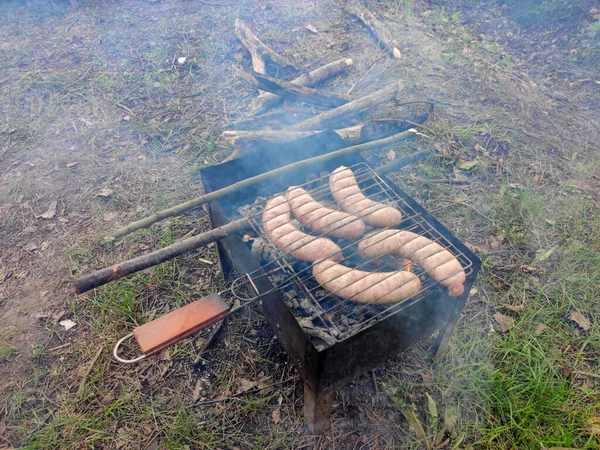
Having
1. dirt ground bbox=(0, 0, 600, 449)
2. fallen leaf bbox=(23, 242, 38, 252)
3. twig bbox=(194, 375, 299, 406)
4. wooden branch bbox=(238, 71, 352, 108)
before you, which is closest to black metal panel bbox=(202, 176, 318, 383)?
twig bbox=(194, 375, 299, 406)

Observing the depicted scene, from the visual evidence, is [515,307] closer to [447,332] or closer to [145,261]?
[447,332]

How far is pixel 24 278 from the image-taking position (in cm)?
466

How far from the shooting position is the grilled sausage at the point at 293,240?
3.04 meters

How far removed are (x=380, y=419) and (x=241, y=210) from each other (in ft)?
7.87

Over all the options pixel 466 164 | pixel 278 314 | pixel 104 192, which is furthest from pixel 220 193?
pixel 466 164

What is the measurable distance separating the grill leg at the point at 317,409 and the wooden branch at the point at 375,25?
7771 mm

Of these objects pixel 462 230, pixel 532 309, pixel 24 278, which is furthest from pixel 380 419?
pixel 24 278

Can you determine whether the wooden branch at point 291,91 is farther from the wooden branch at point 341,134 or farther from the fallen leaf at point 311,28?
the fallen leaf at point 311,28

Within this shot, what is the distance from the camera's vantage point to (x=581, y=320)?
3.99 metres

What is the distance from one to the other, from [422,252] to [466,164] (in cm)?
357

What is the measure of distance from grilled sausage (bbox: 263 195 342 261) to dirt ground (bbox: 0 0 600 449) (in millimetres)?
1419

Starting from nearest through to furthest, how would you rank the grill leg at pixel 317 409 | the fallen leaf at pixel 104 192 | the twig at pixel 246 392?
the grill leg at pixel 317 409
the twig at pixel 246 392
the fallen leaf at pixel 104 192

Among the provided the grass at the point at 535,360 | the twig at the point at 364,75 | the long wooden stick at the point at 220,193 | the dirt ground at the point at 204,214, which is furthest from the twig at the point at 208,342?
the twig at the point at 364,75

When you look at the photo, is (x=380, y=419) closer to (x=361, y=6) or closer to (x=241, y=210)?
(x=241, y=210)
